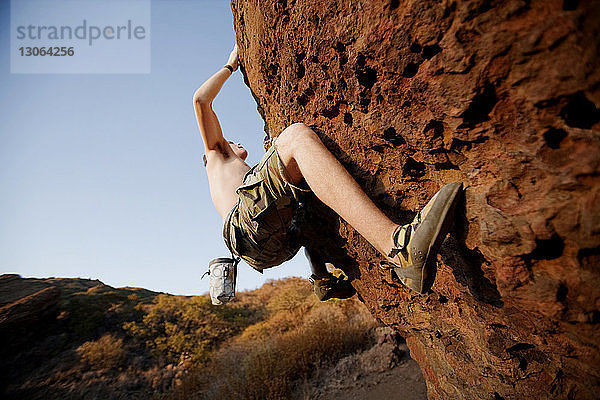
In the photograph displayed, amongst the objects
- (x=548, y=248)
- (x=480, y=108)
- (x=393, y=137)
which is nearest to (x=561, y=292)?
(x=548, y=248)

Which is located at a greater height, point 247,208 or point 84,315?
point 247,208

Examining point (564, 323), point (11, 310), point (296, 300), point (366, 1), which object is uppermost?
point (366, 1)

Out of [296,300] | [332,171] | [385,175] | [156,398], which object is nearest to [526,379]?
[385,175]

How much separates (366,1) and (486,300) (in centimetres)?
150

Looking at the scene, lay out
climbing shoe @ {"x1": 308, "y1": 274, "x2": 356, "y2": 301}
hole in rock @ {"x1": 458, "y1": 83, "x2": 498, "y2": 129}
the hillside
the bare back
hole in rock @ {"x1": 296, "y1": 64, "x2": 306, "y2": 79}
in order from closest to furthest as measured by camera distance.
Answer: hole in rock @ {"x1": 458, "y1": 83, "x2": 498, "y2": 129}, hole in rock @ {"x1": 296, "y1": 64, "x2": 306, "y2": 79}, the bare back, climbing shoe @ {"x1": 308, "y1": 274, "x2": 356, "y2": 301}, the hillside

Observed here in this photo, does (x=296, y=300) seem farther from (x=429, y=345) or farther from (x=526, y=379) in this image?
(x=526, y=379)

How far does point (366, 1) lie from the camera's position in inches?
54.4

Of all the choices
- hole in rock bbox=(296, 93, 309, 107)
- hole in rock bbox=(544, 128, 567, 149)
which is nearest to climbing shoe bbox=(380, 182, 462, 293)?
hole in rock bbox=(544, 128, 567, 149)

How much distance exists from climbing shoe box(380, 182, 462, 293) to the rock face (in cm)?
14

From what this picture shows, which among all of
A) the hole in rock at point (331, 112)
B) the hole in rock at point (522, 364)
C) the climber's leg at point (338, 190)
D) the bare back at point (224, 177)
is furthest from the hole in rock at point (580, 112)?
the bare back at point (224, 177)

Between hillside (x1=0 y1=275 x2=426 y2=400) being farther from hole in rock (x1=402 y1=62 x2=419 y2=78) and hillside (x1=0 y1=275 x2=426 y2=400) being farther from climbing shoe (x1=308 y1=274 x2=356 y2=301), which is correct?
hole in rock (x1=402 y1=62 x2=419 y2=78)

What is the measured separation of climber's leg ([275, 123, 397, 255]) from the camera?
1.40 metres

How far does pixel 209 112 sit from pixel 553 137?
2.27m

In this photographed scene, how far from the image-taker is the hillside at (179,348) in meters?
5.12
